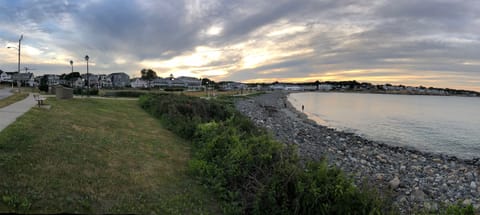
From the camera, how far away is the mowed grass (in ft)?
15.7

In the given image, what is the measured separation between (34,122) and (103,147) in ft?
12.8

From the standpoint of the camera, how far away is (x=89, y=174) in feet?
20.1

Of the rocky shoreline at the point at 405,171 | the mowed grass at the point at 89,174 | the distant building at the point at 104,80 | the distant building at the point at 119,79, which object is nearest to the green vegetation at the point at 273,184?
the mowed grass at the point at 89,174

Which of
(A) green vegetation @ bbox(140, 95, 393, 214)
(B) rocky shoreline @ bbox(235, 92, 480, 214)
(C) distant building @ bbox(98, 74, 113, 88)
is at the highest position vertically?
(C) distant building @ bbox(98, 74, 113, 88)

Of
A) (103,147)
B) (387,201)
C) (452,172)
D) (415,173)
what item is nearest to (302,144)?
(415,173)

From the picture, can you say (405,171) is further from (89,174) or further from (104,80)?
(104,80)

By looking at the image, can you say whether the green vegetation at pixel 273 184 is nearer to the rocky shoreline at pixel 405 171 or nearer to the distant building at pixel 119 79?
the rocky shoreline at pixel 405 171

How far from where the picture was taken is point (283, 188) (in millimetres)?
6133

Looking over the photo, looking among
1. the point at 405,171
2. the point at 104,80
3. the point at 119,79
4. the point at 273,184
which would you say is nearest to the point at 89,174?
the point at 273,184

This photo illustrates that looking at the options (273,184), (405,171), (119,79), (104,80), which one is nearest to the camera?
(273,184)

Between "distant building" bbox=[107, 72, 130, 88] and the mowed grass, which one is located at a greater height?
"distant building" bbox=[107, 72, 130, 88]

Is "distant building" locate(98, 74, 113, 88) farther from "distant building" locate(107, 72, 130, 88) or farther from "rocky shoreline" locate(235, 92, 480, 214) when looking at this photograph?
"rocky shoreline" locate(235, 92, 480, 214)

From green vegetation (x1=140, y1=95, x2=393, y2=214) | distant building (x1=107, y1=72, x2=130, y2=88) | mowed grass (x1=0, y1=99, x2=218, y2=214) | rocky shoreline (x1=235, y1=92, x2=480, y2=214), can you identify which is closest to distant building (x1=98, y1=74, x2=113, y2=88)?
distant building (x1=107, y1=72, x2=130, y2=88)

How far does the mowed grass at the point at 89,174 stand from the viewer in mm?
4773
